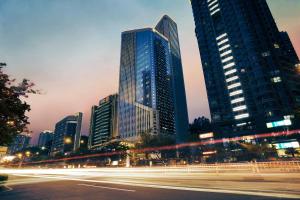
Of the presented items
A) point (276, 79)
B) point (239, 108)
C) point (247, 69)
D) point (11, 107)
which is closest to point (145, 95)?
point (239, 108)

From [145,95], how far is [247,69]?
90.0 meters

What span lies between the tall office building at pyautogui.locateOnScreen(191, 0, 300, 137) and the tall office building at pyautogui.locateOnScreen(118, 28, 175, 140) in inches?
2192

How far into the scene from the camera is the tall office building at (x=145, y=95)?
163163 mm

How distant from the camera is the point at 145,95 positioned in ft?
577

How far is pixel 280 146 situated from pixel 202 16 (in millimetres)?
104252

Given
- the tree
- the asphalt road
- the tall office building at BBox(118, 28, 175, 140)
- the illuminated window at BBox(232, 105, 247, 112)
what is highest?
the tall office building at BBox(118, 28, 175, 140)

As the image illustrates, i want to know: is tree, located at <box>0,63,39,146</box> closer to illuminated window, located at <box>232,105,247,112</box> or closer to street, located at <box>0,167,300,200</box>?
street, located at <box>0,167,300,200</box>

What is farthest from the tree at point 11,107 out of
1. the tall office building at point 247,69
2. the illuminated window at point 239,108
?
the illuminated window at point 239,108

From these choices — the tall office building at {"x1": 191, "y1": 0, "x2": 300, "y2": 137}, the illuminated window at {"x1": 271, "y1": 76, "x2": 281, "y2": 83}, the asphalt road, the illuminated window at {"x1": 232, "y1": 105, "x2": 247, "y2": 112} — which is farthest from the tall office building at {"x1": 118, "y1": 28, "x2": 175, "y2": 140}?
the asphalt road

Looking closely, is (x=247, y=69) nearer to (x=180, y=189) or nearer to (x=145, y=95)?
(x=145, y=95)

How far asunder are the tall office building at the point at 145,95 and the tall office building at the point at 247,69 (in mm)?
55667

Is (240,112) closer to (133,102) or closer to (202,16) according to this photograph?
(202,16)

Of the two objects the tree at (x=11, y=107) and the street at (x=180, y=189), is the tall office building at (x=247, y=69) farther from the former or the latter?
the tree at (x=11, y=107)

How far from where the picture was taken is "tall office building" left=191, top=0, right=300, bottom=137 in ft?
307
